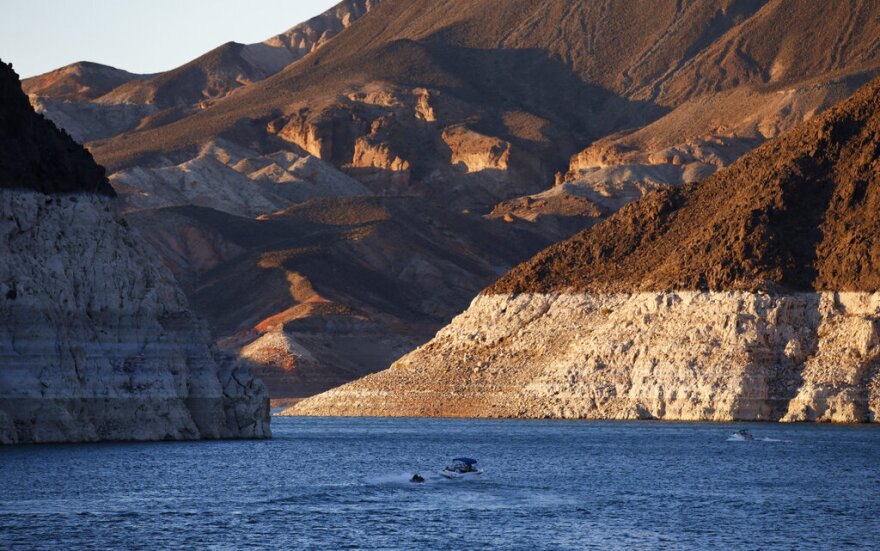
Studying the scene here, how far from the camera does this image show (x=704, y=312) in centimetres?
12631

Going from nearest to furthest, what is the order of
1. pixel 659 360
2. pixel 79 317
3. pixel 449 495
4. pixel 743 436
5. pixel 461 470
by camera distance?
pixel 449 495 → pixel 461 470 → pixel 79 317 → pixel 743 436 → pixel 659 360

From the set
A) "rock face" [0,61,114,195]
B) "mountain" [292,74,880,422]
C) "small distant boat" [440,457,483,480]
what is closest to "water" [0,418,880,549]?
"small distant boat" [440,457,483,480]

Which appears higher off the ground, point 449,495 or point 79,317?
point 79,317

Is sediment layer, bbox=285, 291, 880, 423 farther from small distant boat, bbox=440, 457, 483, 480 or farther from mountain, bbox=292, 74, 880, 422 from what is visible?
small distant boat, bbox=440, 457, 483, 480

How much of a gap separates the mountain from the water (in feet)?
32.3

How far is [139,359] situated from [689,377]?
46033 mm

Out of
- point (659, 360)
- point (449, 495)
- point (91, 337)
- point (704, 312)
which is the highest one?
point (704, 312)

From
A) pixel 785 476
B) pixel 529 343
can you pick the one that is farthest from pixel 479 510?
pixel 529 343

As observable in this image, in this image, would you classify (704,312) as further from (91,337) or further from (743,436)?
(91,337)

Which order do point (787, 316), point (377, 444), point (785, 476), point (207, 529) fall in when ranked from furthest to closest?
point (787, 316), point (377, 444), point (785, 476), point (207, 529)

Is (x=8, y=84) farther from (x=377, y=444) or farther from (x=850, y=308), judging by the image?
(x=850, y=308)

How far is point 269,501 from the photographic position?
7506 centimetres

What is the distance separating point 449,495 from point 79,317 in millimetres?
23093

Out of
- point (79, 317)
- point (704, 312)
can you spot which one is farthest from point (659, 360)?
point (79, 317)
